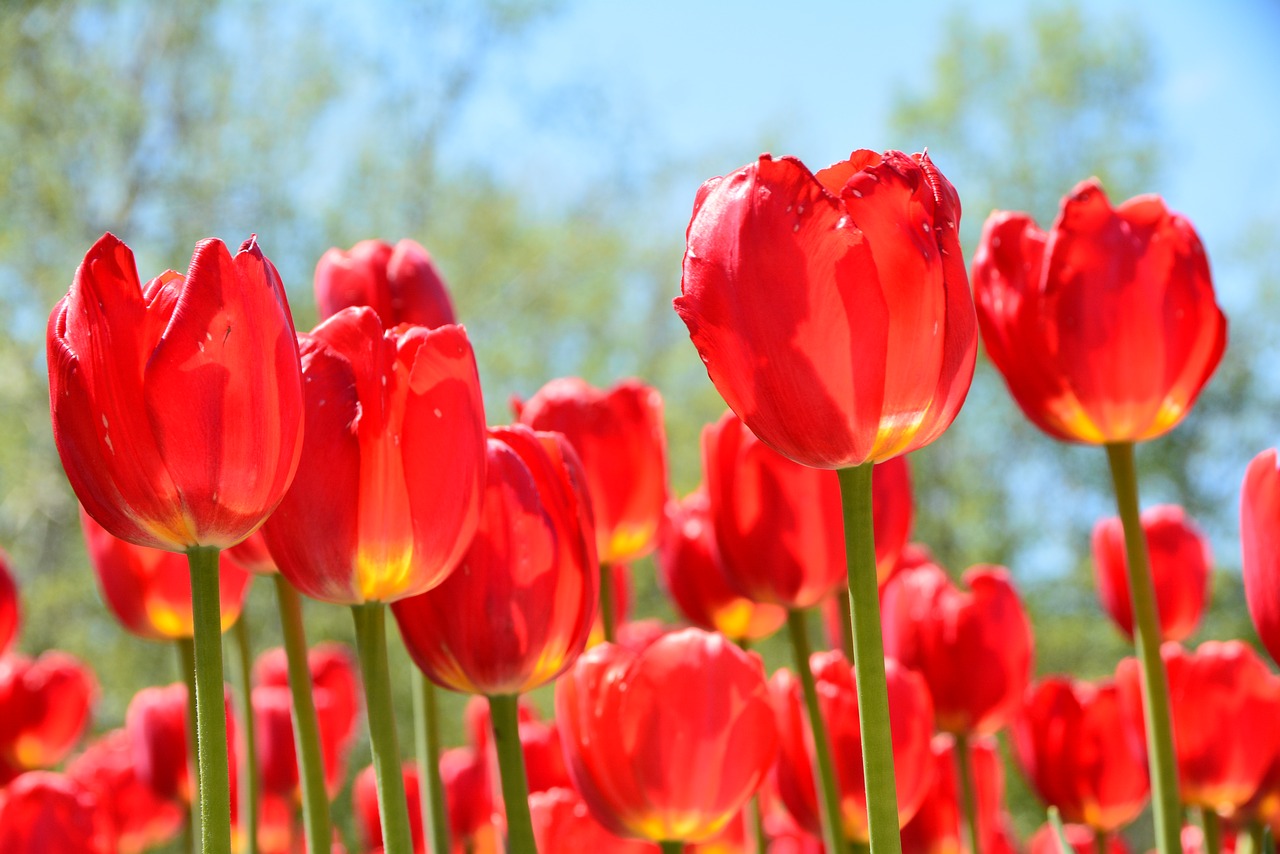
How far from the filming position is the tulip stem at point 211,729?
41 cm

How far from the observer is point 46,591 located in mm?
6406

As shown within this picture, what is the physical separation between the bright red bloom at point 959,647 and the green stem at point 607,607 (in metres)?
0.19

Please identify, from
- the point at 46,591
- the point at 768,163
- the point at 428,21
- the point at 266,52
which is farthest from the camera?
the point at 428,21

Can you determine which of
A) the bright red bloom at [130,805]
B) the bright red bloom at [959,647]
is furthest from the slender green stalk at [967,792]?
the bright red bloom at [130,805]

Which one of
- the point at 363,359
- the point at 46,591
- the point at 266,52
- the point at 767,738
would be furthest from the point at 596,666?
the point at 266,52

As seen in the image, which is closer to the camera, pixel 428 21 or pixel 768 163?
pixel 768 163

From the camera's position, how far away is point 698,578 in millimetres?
907

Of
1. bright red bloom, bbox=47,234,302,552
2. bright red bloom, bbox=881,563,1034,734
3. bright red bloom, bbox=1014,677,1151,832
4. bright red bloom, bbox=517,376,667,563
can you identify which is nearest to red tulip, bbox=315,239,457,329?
bright red bloom, bbox=517,376,667,563

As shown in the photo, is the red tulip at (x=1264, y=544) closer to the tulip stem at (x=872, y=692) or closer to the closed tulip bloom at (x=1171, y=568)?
the tulip stem at (x=872, y=692)

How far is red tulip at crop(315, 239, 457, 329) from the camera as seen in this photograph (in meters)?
0.69

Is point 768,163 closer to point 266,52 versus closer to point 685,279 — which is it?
point 685,279

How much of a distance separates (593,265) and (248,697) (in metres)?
8.60

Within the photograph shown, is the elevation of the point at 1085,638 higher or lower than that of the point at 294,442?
lower

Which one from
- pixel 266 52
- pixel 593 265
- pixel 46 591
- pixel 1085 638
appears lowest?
pixel 1085 638
